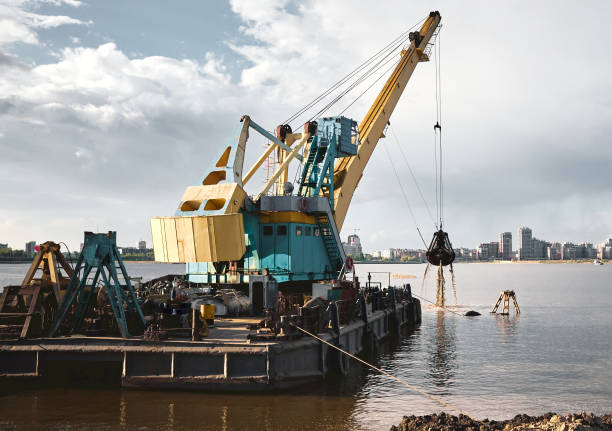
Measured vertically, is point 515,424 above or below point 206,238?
below

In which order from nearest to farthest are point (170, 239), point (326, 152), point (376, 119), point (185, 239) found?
point (185, 239) < point (170, 239) < point (326, 152) < point (376, 119)

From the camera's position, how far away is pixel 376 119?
145 feet

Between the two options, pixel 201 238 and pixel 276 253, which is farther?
pixel 276 253

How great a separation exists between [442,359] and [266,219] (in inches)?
493

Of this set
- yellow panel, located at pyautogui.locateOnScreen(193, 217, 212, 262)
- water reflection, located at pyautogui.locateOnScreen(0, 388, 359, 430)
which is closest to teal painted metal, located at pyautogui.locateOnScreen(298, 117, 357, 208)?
yellow panel, located at pyautogui.locateOnScreen(193, 217, 212, 262)

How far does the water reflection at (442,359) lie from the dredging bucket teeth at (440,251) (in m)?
5.39

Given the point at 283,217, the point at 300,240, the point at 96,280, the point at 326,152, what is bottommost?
the point at 96,280

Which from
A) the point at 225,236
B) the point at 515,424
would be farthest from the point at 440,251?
the point at 515,424

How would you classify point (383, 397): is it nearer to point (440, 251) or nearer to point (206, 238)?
point (206, 238)

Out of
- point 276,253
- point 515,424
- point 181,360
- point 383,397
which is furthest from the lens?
point 276,253

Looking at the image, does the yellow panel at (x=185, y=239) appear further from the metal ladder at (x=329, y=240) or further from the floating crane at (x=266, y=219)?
the metal ladder at (x=329, y=240)

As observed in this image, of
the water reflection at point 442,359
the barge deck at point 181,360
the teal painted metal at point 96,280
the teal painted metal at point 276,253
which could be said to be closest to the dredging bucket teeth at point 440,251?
the water reflection at point 442,359

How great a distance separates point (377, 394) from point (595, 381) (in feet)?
36.2

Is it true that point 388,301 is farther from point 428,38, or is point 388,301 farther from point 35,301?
point 428,38
